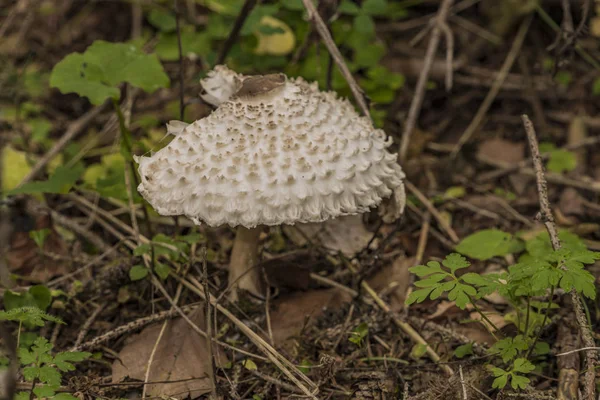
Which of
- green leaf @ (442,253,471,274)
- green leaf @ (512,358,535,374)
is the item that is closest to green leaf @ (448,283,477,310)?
green leaf @ (442,253,471,274)

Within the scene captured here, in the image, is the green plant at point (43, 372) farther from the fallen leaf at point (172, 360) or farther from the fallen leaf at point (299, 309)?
the fallen leaf at point (299, 309)

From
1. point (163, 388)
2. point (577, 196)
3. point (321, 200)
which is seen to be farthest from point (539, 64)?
point (163, 388)

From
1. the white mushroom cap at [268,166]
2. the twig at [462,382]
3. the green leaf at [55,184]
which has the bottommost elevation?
the twig at [462,382]

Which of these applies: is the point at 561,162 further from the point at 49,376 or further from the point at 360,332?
the point at 49,376

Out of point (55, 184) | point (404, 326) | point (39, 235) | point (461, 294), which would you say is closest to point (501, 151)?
point (404, 326)

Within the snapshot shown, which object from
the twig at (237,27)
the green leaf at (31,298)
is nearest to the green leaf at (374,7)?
the twig at (237,27)

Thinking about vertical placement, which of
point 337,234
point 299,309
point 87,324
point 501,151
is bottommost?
point 87,324

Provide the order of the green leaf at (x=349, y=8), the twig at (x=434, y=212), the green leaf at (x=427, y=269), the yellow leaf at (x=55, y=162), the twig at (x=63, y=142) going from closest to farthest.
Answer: the green leaf at (x=427, y=269) → the twig at (x=434, y=212) → the twig at (x=63, y=142) → the green leaf at (x=349, y=8) → the yellow leaf at (x=55, y=162)
